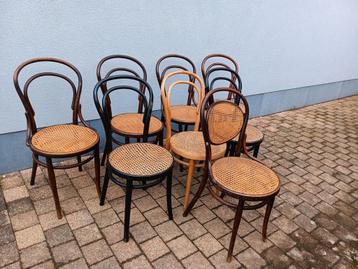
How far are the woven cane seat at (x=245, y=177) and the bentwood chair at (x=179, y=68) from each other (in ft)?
2.45

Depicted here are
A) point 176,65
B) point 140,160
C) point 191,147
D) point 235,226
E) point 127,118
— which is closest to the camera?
point 235,226

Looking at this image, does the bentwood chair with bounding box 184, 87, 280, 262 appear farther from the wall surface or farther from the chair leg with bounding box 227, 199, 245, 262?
the wall surface

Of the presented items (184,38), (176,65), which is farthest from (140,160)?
(184,38)

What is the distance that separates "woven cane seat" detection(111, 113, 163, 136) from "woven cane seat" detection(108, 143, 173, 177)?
0.26 meters

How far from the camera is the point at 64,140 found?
2.13 metres

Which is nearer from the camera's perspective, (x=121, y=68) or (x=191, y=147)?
(x=191, y=147)

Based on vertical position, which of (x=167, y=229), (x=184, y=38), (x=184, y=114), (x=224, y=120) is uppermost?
(x=184, y=38)

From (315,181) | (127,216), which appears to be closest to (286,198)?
(315,181)

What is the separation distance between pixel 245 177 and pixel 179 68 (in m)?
1.64

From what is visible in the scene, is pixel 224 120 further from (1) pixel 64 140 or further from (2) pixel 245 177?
(1) pixel 64 140

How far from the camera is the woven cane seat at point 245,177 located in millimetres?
1845

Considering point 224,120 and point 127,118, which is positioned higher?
point 224,120

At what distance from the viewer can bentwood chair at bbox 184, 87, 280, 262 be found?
184 cm

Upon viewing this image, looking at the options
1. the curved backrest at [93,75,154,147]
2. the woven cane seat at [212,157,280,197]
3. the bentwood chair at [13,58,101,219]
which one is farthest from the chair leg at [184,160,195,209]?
the bentwood chair at [13,58,101,219]
